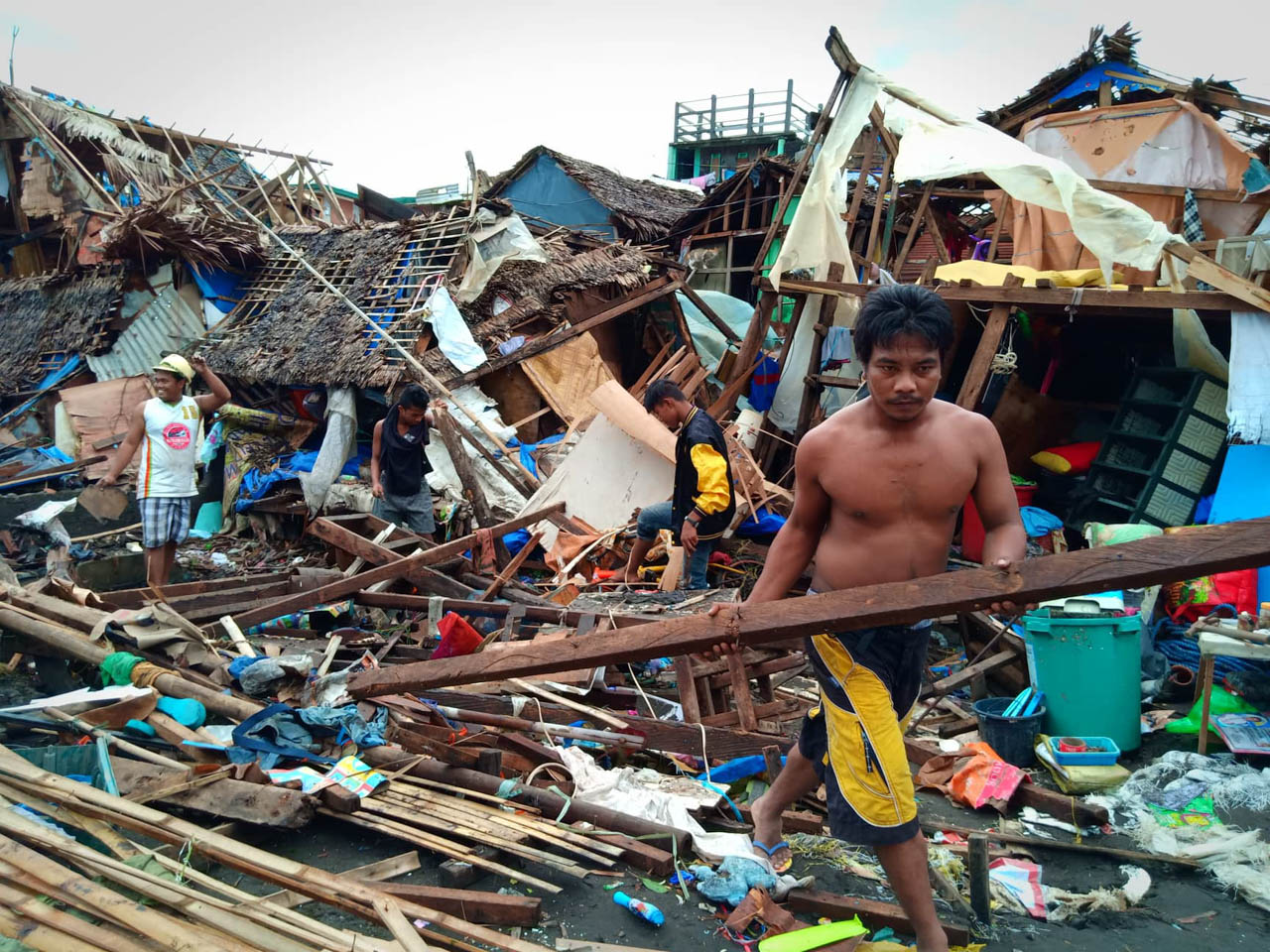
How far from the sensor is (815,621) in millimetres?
2291

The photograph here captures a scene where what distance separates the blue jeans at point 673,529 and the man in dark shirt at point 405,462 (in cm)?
223

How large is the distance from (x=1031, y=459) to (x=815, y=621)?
7011mm

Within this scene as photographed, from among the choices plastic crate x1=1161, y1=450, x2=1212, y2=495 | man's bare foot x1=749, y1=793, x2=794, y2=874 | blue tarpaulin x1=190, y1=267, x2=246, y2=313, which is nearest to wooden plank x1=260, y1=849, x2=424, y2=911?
man's bare foot x1=749, y1=793, x2=794, y2=874

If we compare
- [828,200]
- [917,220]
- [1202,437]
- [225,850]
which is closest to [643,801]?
[225,850]

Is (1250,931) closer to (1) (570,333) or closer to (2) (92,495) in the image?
(1) (570,333)

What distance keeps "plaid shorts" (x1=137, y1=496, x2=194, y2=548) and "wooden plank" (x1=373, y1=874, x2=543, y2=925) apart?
4598 mm

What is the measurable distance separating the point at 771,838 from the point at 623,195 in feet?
63.4

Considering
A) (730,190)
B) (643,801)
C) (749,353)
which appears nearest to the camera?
(643,801)

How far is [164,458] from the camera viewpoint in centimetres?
641

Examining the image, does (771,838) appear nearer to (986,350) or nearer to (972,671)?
(972,671)

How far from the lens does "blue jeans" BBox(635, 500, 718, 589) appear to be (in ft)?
20.9

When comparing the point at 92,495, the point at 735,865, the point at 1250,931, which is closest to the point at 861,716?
the point at 735,865

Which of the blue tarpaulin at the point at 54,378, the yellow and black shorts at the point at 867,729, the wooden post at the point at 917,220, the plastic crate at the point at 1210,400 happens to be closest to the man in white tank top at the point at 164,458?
the yellow and black shorts at the point at 867,729

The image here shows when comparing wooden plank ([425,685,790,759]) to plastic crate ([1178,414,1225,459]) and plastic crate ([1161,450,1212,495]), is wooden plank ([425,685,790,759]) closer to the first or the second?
plastic crate ([1161,450,1212,495])
